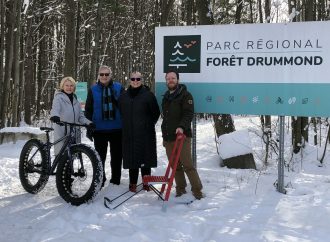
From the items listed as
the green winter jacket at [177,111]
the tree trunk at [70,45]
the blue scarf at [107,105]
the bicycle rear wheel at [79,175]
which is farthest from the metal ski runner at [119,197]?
the tree trunk at [70,45]

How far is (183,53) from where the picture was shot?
22.2 feet

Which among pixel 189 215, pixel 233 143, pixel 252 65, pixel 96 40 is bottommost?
pixel 189 215

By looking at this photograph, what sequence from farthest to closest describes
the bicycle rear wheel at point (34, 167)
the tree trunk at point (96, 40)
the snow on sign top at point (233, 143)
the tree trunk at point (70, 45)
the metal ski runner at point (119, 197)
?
the tree trunk at point (96, 40)
the tree trunk at point (70, 45)
the snow on sign top at point (233, 143)
the bicycle rear wheel at point (34, 167)
the metal ski runner at point (119, 197)

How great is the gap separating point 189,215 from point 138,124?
1.54m

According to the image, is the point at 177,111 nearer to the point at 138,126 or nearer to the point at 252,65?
the point at 138,126

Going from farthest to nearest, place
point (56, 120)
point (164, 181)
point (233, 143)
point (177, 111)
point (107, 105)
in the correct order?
point (233, 143)
point (107, 105)
point (56, 120)
point (177, 111)
point (164, 181)

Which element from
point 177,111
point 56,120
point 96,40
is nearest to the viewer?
point 177,111

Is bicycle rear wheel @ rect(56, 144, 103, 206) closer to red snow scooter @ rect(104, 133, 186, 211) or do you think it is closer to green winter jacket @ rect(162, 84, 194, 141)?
red snow scooter @ rect(104, 133, 186, 211)

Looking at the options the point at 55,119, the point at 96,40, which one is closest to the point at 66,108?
the point at 55,119

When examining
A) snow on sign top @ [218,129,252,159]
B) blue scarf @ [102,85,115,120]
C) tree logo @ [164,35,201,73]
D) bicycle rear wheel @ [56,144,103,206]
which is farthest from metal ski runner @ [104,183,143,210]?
snow on sign top @ [218,129,252,159]

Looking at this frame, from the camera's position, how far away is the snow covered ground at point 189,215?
4715 mm

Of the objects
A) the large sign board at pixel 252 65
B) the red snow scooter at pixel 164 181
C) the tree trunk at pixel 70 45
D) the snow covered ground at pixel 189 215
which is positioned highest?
the tree trunk at pixel 70 45

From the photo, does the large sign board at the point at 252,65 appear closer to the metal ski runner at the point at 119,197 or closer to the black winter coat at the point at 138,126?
the black winter coat at the point at 138,126

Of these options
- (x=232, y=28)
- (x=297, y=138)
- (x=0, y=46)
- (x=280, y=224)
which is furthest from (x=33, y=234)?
Result: (x=0, y=46)
